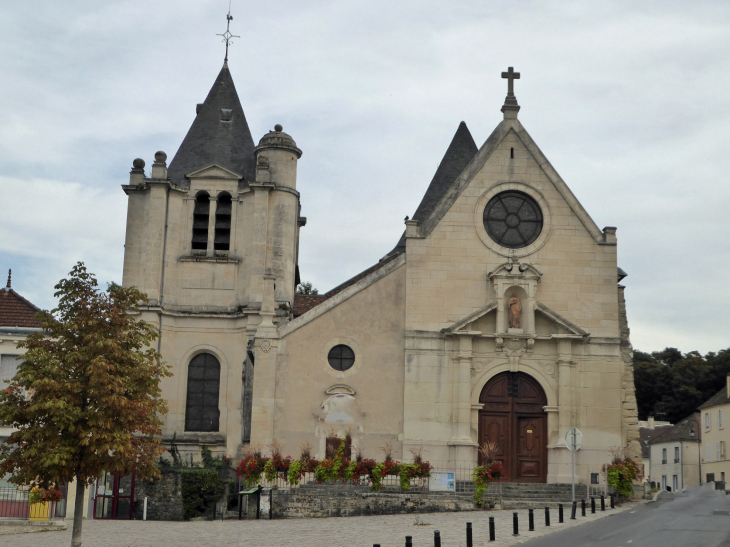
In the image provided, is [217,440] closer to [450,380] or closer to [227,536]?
[450,380]

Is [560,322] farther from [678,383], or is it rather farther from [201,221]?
[678,383]

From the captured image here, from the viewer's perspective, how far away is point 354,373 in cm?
2633

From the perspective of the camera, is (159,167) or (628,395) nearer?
(628,395)

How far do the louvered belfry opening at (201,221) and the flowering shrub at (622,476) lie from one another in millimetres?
14757

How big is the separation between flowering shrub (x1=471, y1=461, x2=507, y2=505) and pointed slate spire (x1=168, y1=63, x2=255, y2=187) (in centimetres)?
1363

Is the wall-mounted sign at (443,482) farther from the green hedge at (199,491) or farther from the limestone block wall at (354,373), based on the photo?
the green hedge at (199,491)

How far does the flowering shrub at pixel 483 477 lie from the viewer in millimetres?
22328

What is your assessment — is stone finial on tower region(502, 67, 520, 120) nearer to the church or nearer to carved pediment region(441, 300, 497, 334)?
the church

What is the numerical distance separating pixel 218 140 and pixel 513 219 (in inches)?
→ 444

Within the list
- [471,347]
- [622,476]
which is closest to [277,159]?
[471,347]

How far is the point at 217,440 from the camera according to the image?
94.6 ft

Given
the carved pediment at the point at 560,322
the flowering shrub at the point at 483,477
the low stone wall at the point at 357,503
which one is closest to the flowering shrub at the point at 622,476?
the flowering shrub at the point at 483,477

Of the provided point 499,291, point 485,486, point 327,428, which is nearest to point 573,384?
point 499,291

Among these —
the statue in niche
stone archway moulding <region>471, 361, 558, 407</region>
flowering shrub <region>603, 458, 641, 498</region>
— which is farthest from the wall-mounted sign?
the statue in niche
